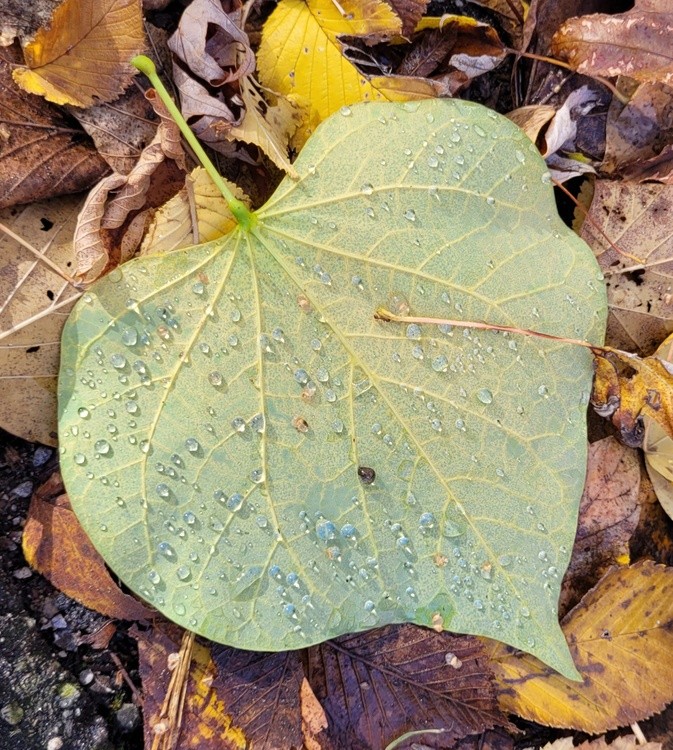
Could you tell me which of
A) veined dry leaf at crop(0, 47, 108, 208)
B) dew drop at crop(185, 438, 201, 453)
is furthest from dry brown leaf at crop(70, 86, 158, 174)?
dew drop at crop(185, 438, 201, 453)

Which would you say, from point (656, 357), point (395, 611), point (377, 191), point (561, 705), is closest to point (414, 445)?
point (395, 611)

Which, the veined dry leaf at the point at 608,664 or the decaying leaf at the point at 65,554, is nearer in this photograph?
the decaying leaf at the point at 65,554

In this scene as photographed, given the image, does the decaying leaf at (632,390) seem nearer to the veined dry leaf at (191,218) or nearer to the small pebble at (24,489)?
the veined dry leaf at (191,218)

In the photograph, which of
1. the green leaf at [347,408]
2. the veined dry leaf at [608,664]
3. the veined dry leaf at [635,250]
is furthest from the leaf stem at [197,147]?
the veined dry leaf at [608,664]

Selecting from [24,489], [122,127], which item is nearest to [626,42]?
[122,127]

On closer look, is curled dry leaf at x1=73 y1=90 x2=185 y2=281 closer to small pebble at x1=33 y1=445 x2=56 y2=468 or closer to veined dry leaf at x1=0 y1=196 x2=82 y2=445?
veined dry leaf at x1=0 y1=196 x2=82 y2=445
